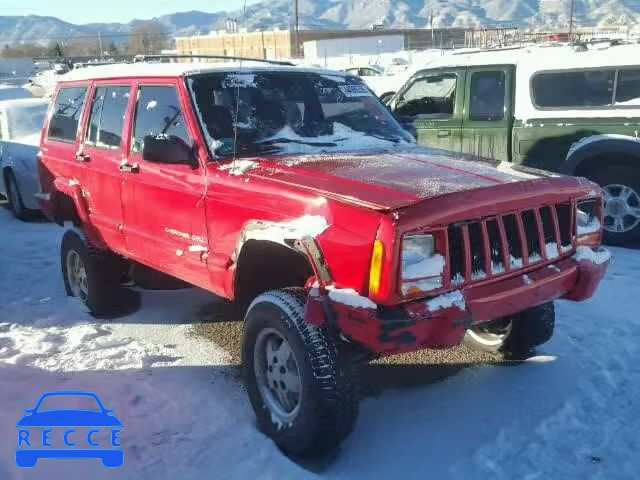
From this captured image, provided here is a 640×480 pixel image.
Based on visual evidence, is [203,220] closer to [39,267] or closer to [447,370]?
[447,370]

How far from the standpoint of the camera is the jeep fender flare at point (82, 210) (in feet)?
17.4

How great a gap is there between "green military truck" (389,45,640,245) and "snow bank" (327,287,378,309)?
4.80m

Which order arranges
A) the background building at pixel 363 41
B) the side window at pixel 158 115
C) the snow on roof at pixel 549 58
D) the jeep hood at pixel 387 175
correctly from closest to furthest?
the jeep hood at pixel 387 175 → the side window at pixel 158 115 → the snow on roof at pixel 549 58 → the background building at pixel 363 41

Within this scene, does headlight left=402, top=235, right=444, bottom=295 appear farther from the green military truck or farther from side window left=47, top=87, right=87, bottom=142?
the green military truck

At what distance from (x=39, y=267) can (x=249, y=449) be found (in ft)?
14.5

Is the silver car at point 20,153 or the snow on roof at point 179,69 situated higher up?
the snow on roof at point 179,69


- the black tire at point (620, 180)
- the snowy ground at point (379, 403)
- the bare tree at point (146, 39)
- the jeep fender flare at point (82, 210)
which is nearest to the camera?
the snowy ground at point (379, 403)

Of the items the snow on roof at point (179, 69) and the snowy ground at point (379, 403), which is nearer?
the snowy ground at point (379, 403)

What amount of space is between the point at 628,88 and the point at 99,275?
5641mm

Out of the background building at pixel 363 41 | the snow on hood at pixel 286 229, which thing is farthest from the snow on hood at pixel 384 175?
the background building at pixel 363 41

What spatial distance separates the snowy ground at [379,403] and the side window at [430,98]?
3.52 metres

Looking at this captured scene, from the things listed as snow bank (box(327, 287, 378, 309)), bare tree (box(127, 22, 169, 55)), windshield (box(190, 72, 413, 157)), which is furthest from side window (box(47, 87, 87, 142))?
bare tree (box(127, 22, 169, 55))

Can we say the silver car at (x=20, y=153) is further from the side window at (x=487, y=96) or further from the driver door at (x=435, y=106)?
the side window at (x=487, y=96)

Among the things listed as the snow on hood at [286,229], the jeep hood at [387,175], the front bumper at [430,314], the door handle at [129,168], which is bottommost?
the front bumper at [430,314]
